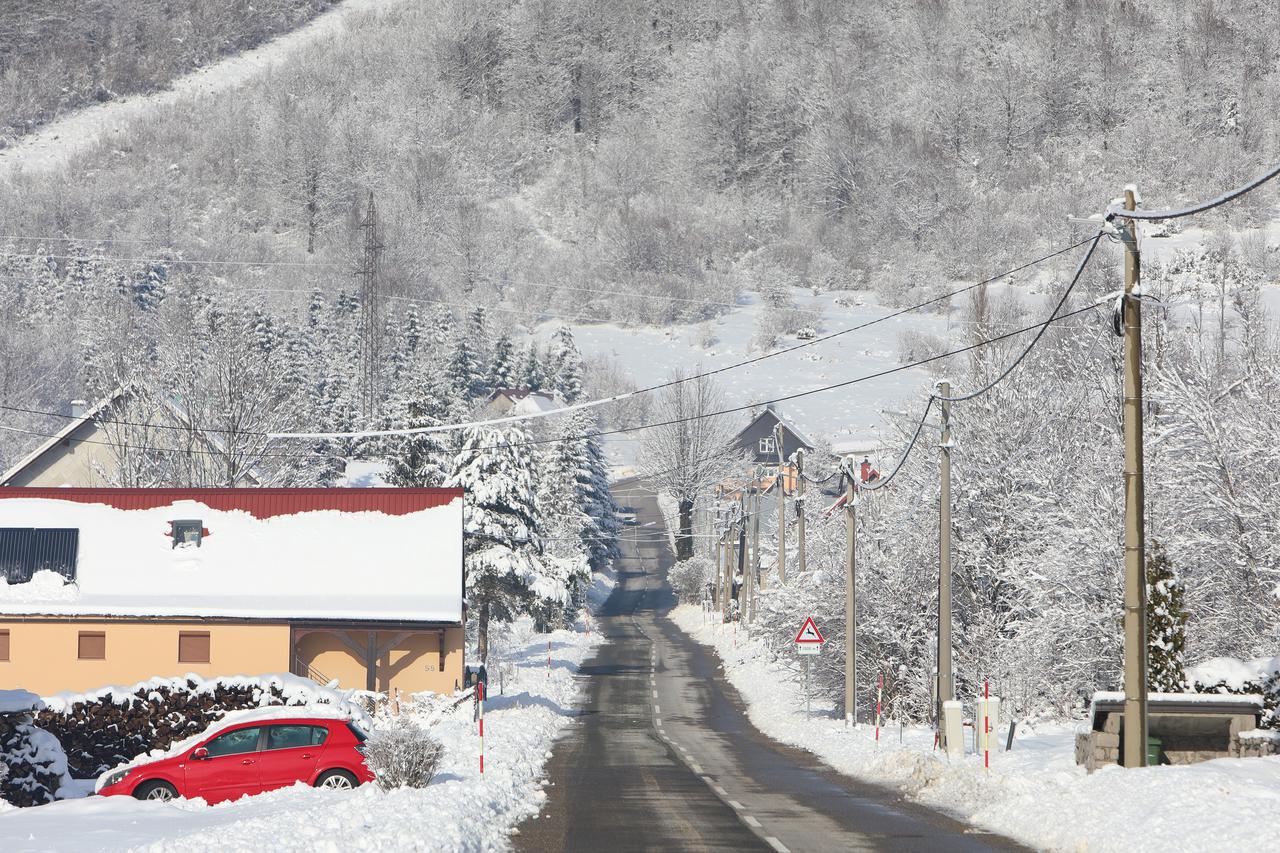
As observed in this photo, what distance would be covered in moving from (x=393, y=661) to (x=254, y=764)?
17020 millimetres

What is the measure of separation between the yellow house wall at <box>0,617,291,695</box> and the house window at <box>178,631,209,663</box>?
0.42 feet

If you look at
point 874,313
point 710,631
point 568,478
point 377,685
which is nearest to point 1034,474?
point 377,685

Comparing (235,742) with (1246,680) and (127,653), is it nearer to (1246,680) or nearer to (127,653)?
(1246,680)

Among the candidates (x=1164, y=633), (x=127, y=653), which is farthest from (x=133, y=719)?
(x=1164, y=633)

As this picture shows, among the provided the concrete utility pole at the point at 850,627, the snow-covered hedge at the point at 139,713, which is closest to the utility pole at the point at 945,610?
the concrete utility pole at the point at 850,627

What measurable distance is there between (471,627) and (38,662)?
24348 mm

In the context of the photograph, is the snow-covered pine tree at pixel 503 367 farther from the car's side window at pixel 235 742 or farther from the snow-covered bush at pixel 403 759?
the snow-covered bush at pixel 403 759

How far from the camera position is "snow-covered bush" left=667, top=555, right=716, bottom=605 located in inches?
3836

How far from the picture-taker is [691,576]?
98625 millimetres

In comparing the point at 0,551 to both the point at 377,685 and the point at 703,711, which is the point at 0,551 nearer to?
the point at 377,685

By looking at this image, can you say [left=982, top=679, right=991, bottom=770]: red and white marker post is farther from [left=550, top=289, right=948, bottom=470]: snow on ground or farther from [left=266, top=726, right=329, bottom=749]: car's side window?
[left=550, top=289, right=948, bottom=470]: snow on ground

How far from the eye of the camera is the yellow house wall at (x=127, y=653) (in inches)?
1451

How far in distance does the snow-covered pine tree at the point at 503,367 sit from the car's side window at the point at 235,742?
119246 millimetres

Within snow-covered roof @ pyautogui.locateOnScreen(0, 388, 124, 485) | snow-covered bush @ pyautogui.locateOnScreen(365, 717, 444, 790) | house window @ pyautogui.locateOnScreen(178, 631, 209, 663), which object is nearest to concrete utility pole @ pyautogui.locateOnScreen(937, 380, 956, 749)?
snow-covered bush @ pyautogui.locateOnScreen(365, 717, 444, 790)
